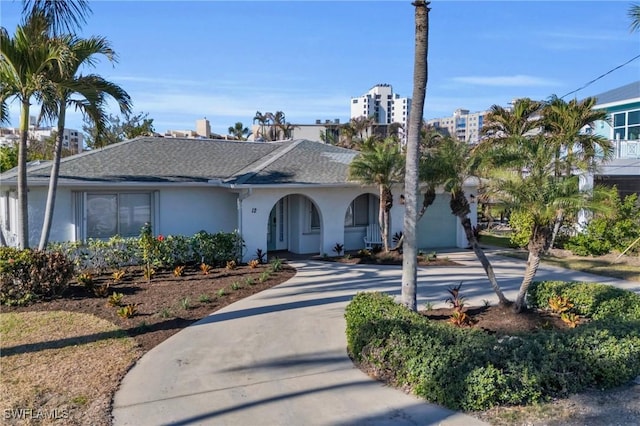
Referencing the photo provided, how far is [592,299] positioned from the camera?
30.9 ft

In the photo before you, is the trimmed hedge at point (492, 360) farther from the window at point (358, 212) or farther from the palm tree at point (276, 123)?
the palm tree at point (276, 123)

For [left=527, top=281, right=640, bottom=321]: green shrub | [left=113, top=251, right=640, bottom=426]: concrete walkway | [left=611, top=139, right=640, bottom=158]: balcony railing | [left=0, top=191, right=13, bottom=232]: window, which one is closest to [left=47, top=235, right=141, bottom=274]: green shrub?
[left=0, top=191, right=13, bottom=232]: window

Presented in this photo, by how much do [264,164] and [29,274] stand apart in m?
8.90

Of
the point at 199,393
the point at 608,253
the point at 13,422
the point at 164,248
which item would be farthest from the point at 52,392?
the point at 608,253

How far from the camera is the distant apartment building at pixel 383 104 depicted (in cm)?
12156

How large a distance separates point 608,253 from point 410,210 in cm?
1361

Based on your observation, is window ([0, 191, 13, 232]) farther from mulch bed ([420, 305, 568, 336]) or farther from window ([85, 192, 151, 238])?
mulch bed ([420, 305, 568, 336])

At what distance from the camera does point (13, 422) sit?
5.43 m

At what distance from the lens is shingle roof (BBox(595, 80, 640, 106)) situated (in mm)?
27547

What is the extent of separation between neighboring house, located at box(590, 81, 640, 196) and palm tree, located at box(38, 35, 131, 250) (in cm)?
1554

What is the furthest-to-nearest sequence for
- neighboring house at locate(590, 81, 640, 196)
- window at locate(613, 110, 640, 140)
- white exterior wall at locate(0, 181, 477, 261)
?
window at locate(613, 110, 640, 140)
neighboring house at locate(590, 81, 640, 196)
white exterior wall at locate(0, 181, 477, 261)

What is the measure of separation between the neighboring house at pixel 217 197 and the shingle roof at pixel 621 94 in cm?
1347

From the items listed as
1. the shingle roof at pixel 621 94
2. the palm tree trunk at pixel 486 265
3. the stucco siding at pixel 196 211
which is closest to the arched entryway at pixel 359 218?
the stucco siding at pixel 196 211

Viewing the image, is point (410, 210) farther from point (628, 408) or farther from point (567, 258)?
point (567, 258)
